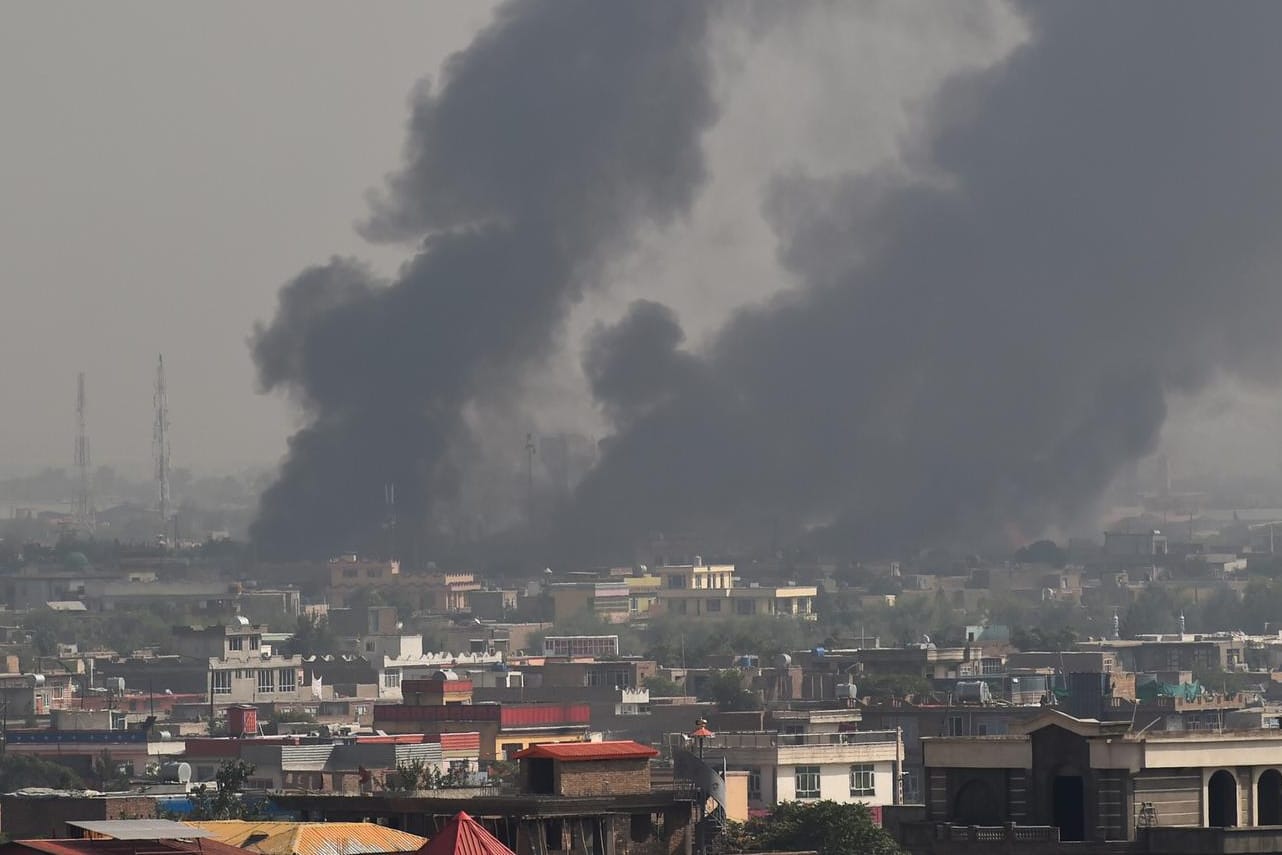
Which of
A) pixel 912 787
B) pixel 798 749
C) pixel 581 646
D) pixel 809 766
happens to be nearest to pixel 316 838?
pixel 809 766

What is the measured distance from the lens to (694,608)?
5453 inches

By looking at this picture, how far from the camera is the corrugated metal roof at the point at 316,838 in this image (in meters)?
24.7

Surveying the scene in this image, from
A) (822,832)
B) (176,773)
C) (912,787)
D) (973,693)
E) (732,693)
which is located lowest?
(822,832)

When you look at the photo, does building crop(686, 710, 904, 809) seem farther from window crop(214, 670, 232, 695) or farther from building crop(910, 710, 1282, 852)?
window crop(214, 670, 232, 695)

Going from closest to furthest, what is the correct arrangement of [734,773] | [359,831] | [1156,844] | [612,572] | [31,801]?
[1156,844] → [359,831] → [31,801] → [734,773] → [612,572]

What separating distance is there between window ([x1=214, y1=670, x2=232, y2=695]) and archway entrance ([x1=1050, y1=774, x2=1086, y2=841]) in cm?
7091

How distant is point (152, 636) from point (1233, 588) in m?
36.6

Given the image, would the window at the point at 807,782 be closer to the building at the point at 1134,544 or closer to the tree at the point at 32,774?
the tree at the point at 32,774

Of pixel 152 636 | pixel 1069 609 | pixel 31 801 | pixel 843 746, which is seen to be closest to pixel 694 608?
pixel 1069 609

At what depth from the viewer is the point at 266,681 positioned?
9350 cm

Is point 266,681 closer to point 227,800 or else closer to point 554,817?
point 227,800

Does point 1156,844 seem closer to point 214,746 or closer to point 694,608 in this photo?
point 214,746

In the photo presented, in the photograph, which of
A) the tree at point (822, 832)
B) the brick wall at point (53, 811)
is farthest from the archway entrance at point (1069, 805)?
the brick wall at point (53, 811)

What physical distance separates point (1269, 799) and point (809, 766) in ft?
83.6
